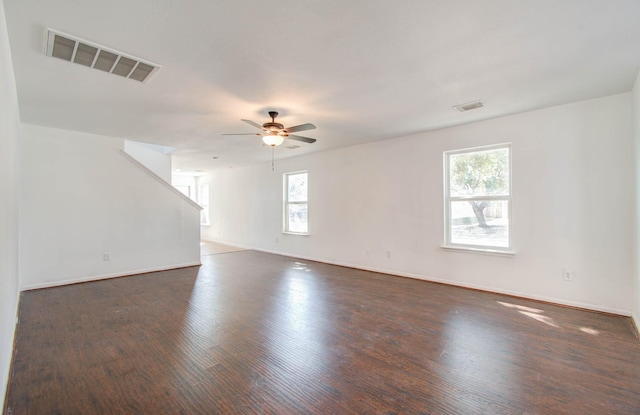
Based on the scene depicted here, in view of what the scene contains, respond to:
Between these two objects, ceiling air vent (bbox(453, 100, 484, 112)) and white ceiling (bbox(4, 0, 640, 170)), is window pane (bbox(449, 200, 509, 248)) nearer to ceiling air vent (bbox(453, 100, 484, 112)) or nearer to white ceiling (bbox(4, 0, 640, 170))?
white ceiling (bbox(4, 0, 640, 170))

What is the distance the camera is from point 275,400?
1.85 meters

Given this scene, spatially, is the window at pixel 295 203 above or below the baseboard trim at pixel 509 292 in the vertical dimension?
above

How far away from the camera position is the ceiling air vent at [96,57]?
2.18 metres

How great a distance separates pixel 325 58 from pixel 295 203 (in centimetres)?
499

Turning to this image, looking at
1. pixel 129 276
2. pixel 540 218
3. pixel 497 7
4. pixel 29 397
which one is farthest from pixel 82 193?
pixel 540 218

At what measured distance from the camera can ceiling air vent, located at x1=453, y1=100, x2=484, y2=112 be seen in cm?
351

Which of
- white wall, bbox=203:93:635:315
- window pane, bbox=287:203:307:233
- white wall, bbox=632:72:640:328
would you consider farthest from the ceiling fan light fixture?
white wall, bbox=632:72:640:328

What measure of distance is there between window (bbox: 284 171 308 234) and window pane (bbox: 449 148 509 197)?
347cm

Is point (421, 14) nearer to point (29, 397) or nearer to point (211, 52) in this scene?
point (211, 52)

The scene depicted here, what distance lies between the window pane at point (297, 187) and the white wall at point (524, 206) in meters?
0.64

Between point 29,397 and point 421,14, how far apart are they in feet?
11.7

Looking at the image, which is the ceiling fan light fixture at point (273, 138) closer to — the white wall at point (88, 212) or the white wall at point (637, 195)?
the white wall at point (88, 212)

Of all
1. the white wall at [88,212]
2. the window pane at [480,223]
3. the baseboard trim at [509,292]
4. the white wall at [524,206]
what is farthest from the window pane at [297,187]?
the window pane at [480,223]

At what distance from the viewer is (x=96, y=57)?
240 cm
